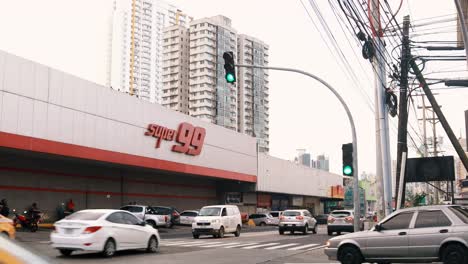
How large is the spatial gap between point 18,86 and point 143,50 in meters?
113

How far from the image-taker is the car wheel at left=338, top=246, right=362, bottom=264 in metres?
13.5

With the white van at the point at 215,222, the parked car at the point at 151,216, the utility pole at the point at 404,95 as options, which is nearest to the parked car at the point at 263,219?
the parked car at the point at 151,216

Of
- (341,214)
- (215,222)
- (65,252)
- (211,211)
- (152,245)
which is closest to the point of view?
(65,252)

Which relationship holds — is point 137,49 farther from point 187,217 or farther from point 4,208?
point 4,208

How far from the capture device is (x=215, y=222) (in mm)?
28234

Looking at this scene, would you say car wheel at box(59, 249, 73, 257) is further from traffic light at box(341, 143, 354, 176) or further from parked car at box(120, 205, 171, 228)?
parked car at box(120, 205, 171, 228)

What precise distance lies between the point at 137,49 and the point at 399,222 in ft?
419

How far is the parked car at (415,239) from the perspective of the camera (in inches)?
478

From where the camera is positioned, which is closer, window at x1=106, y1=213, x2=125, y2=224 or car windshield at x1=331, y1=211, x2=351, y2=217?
window at x1=106, y1=213, x2=125, y2=224

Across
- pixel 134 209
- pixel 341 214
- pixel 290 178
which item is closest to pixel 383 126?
pixel 341 214

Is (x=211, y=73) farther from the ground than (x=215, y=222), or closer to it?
farther from the ground

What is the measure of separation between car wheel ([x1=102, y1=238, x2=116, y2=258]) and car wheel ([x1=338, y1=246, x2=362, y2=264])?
6.76 metres

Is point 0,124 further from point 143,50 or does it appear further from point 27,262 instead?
point 143,50

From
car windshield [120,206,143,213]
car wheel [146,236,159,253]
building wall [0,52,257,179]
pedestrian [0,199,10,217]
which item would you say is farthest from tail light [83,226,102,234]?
car windshield [120,206,143,213]
